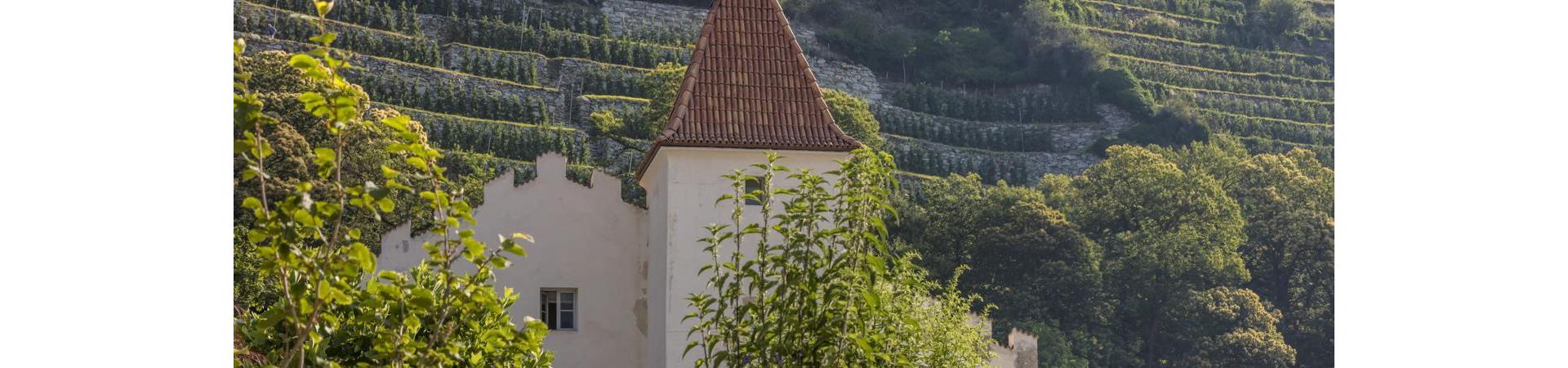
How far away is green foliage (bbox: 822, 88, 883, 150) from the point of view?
31266mm

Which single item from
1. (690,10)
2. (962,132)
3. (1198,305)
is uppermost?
(690,10)

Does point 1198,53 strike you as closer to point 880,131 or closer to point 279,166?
point 880,131

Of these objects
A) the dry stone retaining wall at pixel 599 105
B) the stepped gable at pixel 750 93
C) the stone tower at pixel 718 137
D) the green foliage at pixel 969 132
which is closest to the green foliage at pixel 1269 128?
the green foliage at pixel 969 132

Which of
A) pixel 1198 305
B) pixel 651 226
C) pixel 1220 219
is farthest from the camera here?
pixel 1220 219

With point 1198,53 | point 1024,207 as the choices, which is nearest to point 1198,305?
point 1024,207

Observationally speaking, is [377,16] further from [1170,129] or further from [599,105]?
[1170,129]

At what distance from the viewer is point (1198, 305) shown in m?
31.9

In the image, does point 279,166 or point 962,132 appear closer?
point 279,166

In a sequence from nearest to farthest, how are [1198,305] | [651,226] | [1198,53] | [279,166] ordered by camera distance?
1. [651,226]
2. [279,166]
3. [1198,305]
4. [1198,53]

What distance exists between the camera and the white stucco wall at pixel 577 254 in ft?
58.2

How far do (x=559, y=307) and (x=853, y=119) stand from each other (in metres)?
14.0

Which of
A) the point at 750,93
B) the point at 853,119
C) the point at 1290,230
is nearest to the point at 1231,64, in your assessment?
the point at 1290,230

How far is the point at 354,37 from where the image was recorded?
101ft
